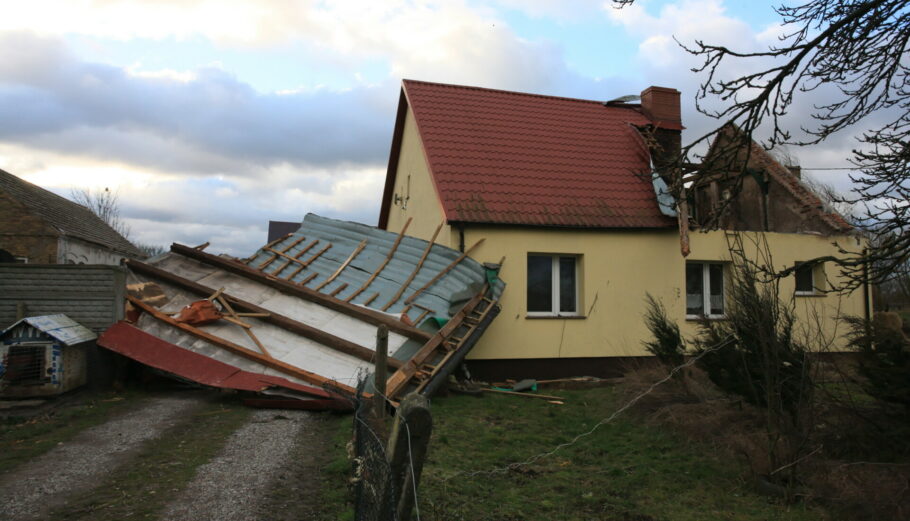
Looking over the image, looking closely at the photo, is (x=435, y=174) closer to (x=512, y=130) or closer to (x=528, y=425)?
(x=512, y=130)

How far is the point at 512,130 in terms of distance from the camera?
44.4ft

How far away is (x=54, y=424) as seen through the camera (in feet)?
22.8

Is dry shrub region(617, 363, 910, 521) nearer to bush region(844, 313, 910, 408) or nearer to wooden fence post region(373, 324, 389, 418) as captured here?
→ bush region(844, 313, 910, 408)

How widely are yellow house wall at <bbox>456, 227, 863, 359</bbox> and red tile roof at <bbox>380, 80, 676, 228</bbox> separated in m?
0.34

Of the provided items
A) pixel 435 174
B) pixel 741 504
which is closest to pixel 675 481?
pixel 741 504

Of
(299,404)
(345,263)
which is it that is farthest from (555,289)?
(299,404)

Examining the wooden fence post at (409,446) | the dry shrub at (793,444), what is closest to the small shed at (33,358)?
the wooden fence post at (409,446)

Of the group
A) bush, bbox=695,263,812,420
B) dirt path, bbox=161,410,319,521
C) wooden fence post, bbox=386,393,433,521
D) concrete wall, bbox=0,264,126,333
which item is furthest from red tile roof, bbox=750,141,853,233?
concrete wall, bbox=0,264,126,333

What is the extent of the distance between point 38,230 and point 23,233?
1.83ft

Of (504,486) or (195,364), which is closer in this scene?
(504,486)

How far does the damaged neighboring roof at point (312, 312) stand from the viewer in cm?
819

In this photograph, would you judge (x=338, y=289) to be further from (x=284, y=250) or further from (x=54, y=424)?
(x=54, y=424)

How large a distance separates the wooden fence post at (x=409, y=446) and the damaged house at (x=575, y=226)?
7.96 m

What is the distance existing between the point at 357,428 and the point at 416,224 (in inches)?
398
